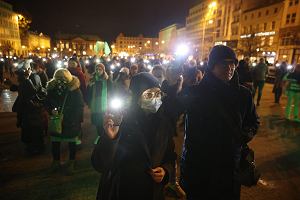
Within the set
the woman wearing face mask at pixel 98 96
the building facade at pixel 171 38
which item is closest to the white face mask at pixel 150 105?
the woman wearing face mask at pixel 98 96

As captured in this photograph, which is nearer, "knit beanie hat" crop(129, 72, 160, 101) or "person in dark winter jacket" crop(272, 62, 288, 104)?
"knit beanie hat" crop(129, 72, 160, 101)

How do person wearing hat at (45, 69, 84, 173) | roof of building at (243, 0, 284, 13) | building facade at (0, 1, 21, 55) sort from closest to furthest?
person wearing hat at (45, 69, 84, 173), roof of building at (243, 0, 284, 13), building facade at (0, 1, 21, 55)

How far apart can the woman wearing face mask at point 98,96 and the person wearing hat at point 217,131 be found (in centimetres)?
426

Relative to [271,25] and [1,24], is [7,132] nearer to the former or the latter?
[271,25]

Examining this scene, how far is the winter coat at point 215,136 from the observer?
2.29 metres

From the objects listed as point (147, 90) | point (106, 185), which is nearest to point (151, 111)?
point (147, 90)

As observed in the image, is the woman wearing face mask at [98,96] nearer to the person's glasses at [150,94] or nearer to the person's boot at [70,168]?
the person's boot at [70,168]

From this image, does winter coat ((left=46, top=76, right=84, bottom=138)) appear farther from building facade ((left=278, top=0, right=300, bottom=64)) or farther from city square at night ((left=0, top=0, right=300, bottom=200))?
building facade ((left=278, top=0, right=300, bottom=64))

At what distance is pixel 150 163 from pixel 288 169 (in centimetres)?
459

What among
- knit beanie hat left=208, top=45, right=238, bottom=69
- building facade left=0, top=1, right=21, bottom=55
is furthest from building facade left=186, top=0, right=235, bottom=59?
building facade left=0, top=1, right=21, bottom=55

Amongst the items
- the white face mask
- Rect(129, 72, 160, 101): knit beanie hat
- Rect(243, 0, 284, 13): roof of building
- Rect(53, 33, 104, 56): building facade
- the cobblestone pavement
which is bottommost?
the cobblestone pavement

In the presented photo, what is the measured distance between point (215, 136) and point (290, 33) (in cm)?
4837

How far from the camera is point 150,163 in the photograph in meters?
2.26

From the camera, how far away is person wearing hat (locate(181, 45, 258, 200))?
7.52 feet
